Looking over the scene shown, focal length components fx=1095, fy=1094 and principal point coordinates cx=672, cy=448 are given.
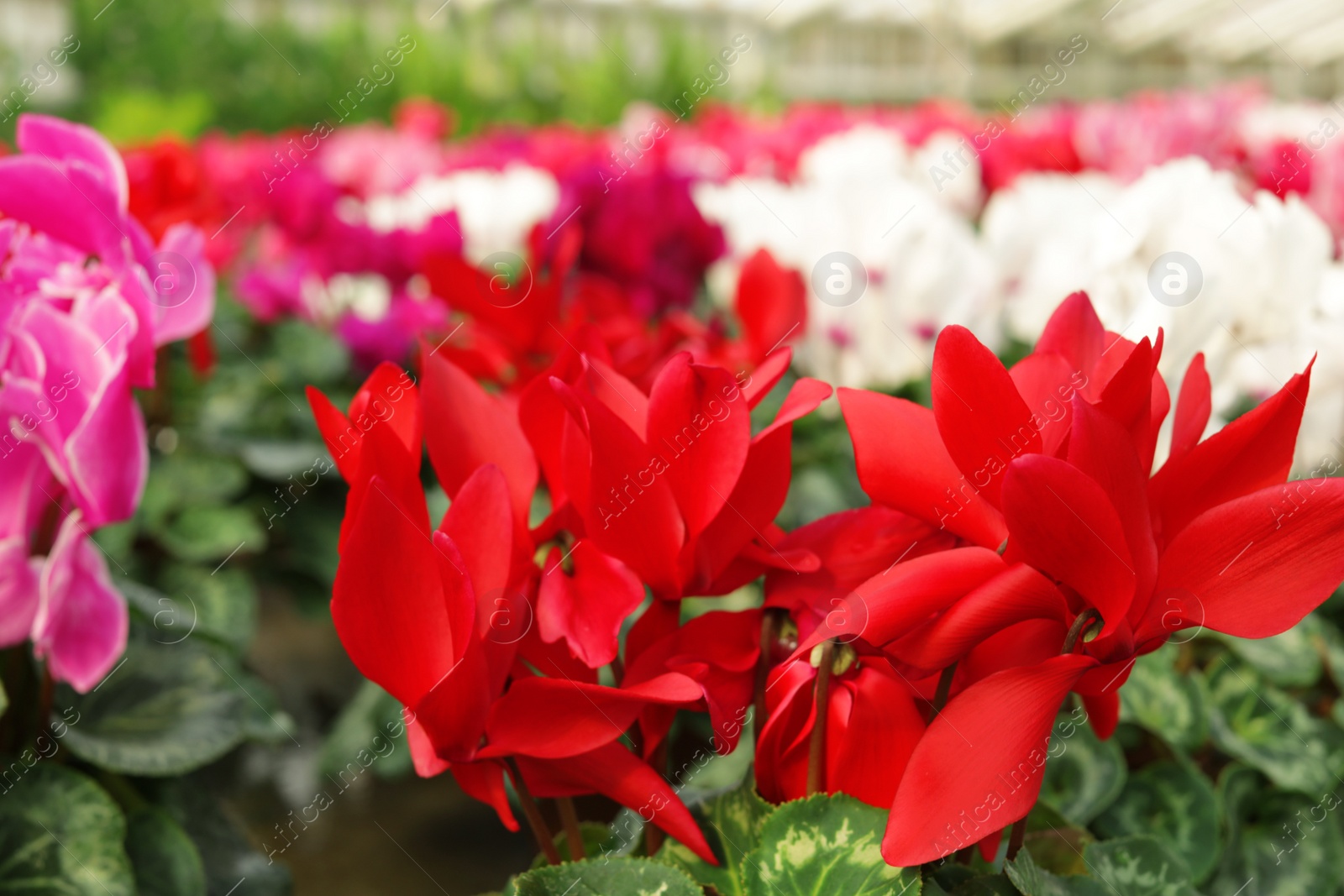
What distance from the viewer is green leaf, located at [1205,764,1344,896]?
916 millimetres

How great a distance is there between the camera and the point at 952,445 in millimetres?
471

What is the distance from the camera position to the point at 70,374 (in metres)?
0.70

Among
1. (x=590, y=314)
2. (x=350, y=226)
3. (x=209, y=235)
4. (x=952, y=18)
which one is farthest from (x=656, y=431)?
(x=952, y=18)

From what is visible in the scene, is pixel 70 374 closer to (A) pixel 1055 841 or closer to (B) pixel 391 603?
(B) pixel 391 603

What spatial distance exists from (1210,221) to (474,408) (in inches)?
30.1

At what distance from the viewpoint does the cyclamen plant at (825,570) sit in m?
0.44

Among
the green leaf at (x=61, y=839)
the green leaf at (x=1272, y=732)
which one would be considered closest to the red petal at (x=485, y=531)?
the green leaf at (x=61, y=839)

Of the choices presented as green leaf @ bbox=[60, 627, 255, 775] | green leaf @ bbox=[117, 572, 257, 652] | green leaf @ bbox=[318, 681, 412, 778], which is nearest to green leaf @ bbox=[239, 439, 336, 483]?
green leaf @ bbox=[117, 572, 257, 652]

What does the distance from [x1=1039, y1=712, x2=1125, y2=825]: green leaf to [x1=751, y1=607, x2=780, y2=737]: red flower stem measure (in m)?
0.39

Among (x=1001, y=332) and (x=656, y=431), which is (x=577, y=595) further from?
(x=1001, y=332)

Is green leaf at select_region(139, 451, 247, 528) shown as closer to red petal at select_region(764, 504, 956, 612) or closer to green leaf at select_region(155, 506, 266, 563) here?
green leaf at select_region(155, 506, 266, 563)

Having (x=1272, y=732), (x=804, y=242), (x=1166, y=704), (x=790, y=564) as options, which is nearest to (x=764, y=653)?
(x=790, y=564)

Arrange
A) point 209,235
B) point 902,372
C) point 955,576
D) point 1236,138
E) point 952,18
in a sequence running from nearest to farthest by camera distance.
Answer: point 955,576, point 902,372, point 209,235, point 1236,138, point 952,18

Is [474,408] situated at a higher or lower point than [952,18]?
higher
